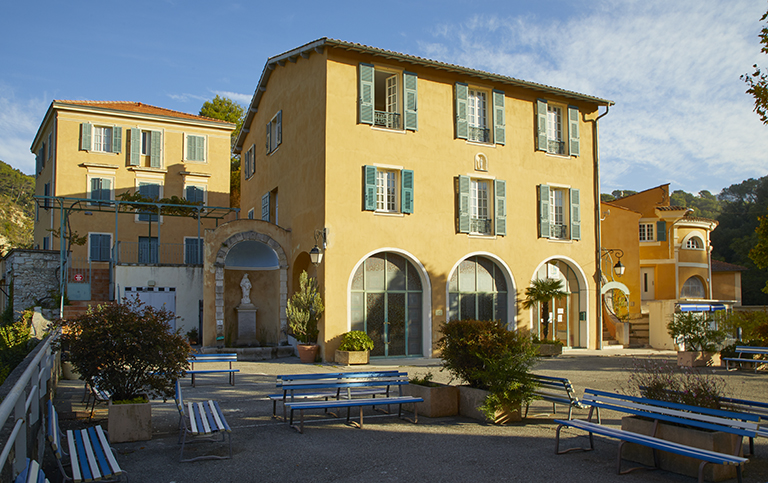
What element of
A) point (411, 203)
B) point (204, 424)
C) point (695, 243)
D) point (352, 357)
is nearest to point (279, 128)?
point (411, 203)

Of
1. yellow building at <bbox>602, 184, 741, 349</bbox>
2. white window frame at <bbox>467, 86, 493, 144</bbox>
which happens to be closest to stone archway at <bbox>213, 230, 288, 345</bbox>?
white window frame at <bbox>467, 86, 493, 144</bbox>

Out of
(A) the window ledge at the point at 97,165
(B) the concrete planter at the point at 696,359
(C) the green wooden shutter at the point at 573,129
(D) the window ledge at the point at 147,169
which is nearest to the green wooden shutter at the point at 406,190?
(C) the green wooden shutter at the point at 573,129

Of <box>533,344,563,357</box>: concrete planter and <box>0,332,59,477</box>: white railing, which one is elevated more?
<box>0,332,59,477</box>: white railing

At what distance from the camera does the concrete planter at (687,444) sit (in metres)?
5.50

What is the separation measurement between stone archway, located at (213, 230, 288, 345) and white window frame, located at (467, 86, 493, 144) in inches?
287

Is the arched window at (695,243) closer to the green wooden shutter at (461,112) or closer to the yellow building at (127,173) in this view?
the green wooden shutter at (461,112)

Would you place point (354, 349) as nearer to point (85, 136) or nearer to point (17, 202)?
point (85, 136)

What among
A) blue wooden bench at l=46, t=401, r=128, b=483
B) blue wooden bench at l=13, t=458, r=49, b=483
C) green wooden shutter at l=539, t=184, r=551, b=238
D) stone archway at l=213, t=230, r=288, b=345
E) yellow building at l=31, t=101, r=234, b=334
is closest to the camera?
blue wooden bench at l=13, t=458, r=49, b=483

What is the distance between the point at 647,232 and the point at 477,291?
16.5m

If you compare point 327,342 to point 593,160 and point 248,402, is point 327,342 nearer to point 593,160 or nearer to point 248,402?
point 248,402

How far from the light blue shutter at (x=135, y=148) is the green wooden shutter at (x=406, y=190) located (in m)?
15.3

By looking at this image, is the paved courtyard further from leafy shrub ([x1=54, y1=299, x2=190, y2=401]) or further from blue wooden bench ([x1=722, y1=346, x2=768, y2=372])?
blue wooden bench ([x1=722, y1=346, x2=768, y2=372])

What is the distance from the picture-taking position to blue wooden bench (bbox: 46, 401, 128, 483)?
4.86m

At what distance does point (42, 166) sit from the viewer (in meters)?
28.5
